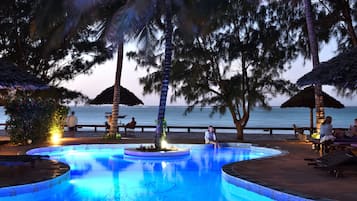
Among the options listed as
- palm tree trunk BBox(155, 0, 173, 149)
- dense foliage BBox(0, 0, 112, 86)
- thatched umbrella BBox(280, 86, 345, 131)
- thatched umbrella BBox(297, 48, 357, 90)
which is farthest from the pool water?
dense foliage BBox(0, 0, 112, 86)

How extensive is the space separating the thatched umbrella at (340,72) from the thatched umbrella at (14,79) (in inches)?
236

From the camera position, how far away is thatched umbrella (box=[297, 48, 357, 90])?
8.13 metres

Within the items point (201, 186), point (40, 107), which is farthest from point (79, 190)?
point (40, 107)

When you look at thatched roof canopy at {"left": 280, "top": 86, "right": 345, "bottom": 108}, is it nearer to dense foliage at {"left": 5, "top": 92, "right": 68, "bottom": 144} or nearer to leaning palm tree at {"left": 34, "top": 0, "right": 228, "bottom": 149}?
leaning palm tree at {"left": 34, "top": 0, "right": 228, "bottom": 149}

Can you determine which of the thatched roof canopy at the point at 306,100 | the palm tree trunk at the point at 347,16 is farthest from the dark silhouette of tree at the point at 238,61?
the palm tree trunk at the point at 347,16

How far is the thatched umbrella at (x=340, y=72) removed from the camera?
26.7 ft

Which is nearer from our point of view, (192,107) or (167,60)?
(167,60)

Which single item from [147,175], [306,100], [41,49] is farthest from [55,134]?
[306,100]

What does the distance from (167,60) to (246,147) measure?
14.8 feet

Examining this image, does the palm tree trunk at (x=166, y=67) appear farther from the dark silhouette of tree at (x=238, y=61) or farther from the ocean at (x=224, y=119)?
the ocean at (x=224, y=119)

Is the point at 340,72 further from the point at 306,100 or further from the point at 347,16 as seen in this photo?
the point at 347,16

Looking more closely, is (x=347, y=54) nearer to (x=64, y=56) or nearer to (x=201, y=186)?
(x=201, y=186)

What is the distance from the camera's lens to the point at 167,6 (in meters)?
13.2

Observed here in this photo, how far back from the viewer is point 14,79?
9.11 m
